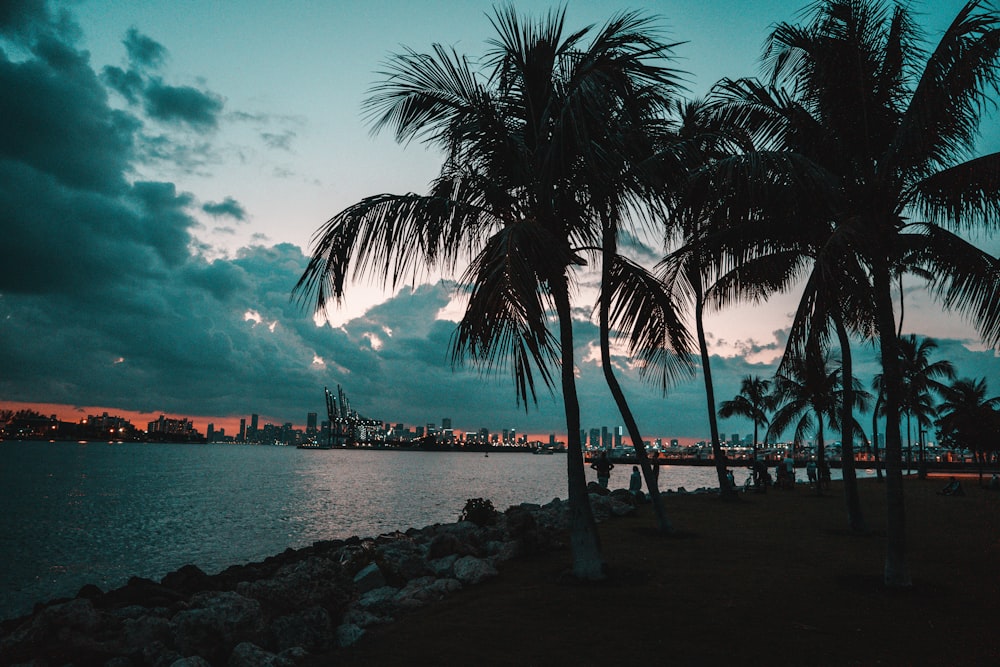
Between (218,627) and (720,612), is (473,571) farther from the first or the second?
(720,612)

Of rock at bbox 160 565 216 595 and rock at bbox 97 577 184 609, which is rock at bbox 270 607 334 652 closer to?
rock at bbox 97 577 184 609

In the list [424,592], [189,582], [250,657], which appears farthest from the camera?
[189,582]

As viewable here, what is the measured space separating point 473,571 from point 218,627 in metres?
4.17

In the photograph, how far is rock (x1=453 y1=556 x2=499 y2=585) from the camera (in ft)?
33.2

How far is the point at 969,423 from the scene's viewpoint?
37.8 meters

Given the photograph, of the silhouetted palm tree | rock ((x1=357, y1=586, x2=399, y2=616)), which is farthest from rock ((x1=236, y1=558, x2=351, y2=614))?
the silhouetted palm tree

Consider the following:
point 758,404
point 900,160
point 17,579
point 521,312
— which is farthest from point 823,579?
point 758,404

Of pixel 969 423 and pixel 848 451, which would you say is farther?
pixel 969 423

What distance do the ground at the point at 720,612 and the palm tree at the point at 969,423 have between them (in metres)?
30.7

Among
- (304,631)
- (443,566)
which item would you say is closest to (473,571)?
(443,566)

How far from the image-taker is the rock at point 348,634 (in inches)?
296

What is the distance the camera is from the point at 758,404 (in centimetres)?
4941

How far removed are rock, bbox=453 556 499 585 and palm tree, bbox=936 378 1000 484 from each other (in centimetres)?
4063

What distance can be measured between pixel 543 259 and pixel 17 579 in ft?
69.1
